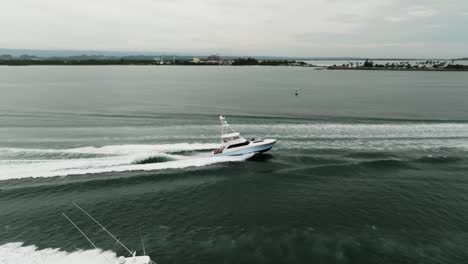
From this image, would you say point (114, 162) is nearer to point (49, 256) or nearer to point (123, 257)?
point (49, 256)

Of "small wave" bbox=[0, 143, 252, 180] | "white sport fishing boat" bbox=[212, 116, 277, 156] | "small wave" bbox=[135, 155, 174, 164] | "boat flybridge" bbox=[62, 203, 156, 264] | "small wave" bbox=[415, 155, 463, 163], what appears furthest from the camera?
"white sport fishing boat" bbox=[212, 116, 277, 156]

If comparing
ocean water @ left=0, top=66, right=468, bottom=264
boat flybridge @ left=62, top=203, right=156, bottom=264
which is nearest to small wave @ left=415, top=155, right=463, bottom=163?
ocean water @ left=0, top=66, right=468, bottom=264

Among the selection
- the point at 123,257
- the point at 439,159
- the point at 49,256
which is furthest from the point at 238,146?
the point at 439,159

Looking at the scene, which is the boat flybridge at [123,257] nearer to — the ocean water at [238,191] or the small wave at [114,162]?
the ocean water at [238,191]

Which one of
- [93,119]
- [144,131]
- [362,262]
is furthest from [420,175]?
[93,119]

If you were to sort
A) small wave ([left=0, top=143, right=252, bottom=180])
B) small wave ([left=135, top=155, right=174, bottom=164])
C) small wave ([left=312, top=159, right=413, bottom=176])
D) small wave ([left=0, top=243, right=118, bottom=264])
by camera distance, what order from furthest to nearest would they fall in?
small wave ([left=135, top=155, right=174, bottom=164]), small wave ([left=312, top=159, right=413, bottom=176]), small wave ([left=0, top=143, right=252, bottom=180]), small wave ([left=0, top=243, right=118, bottom=264])

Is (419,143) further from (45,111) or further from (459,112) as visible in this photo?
(45,111)

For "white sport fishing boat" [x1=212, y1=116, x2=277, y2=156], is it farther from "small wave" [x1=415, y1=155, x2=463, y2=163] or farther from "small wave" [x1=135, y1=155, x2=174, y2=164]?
"small wave" [x1=415, y1=155, x2=463, y2=163]
